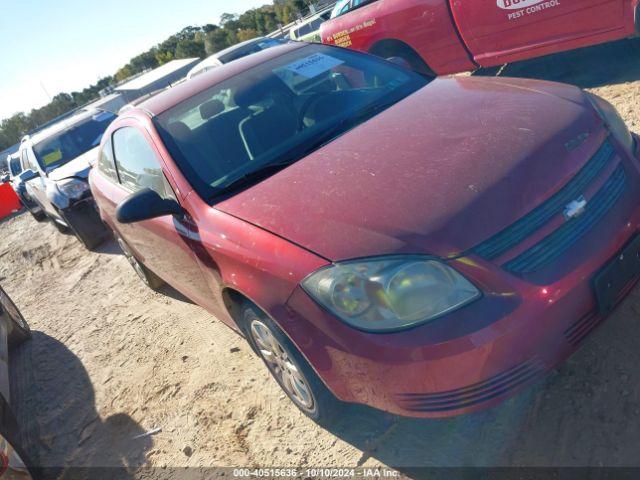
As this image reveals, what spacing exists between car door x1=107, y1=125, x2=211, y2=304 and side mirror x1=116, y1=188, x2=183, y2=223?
0.08m

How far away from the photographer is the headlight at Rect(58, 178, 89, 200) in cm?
710

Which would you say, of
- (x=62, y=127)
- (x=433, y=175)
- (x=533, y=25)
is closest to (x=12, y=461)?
(x=433, y=175)

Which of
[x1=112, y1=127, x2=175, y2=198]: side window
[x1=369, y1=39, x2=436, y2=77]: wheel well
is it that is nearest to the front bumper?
[x1=112, y1=127, x2=175, y2=198]: side window

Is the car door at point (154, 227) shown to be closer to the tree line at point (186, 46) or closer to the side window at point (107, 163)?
the side window at point (107, 163)

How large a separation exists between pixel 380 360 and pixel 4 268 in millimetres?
9223

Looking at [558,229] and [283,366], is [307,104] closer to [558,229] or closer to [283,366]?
[283,366]

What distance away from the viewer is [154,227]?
3.44 meters

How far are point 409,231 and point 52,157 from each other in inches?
303

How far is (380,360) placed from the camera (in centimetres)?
201

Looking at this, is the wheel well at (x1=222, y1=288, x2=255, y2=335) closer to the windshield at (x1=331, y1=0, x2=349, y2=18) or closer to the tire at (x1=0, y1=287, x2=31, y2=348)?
the tire at (x1=0, y1=287, x2=31, y2=348)

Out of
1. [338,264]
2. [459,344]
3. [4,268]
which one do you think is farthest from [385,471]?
[4,268]

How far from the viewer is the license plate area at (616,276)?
81.4 inches

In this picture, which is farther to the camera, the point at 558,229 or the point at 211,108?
the point at 211,108

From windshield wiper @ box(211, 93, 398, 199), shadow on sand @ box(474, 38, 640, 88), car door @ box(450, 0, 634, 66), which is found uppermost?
windshield wiper @ box(211, 93, 398, 199)
